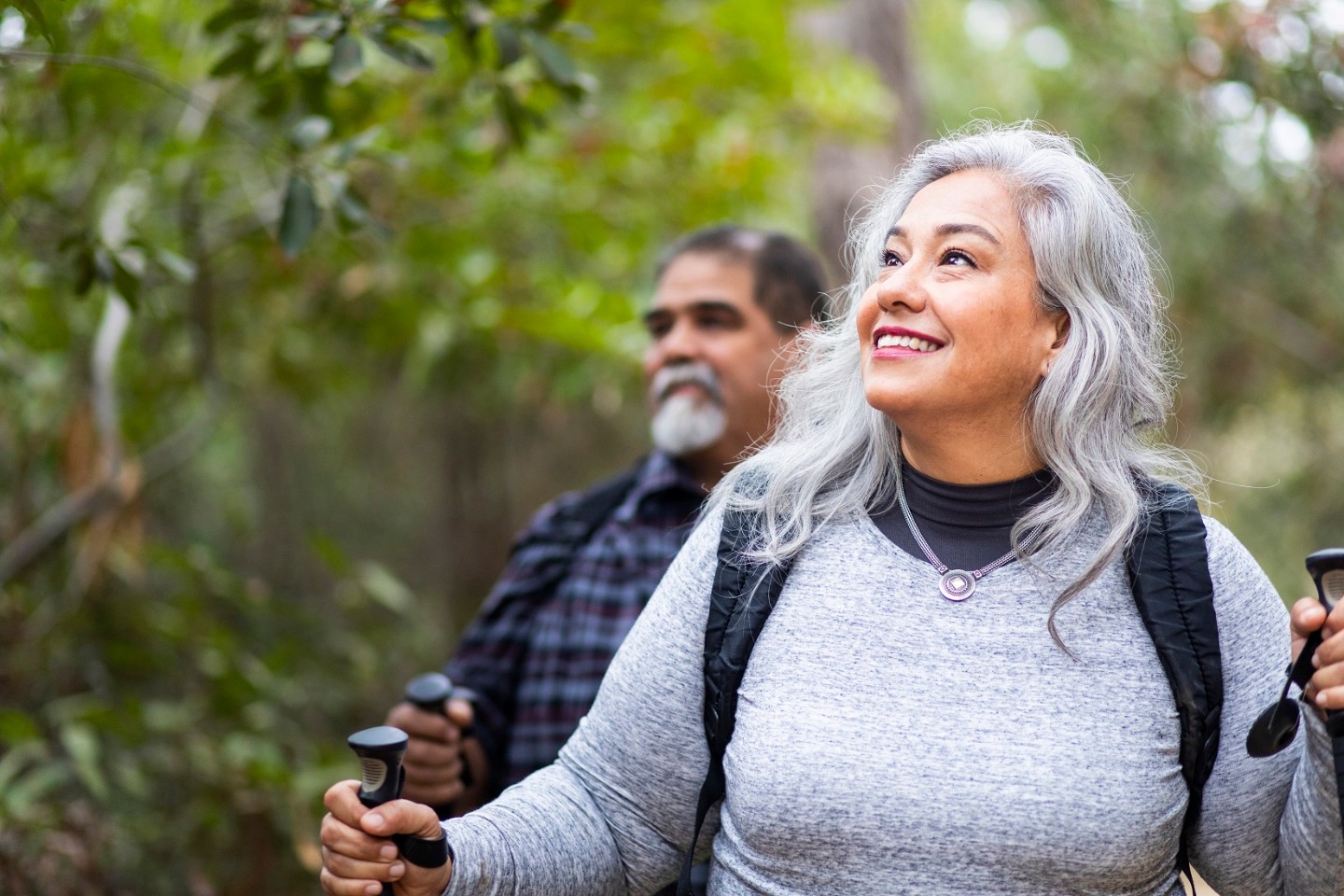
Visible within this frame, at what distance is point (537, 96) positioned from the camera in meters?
3.65

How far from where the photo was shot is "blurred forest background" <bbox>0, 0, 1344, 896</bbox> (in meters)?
2.49

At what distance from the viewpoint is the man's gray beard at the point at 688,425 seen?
9.39ft

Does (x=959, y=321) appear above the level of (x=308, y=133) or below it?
below

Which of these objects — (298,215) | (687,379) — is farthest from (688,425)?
(298,215)

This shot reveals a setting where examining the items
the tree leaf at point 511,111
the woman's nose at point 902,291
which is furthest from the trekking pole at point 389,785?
the tree leaf at point 511,111

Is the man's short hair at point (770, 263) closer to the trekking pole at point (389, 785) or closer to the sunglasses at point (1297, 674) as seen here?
the sunglasses at point (1297, 674)

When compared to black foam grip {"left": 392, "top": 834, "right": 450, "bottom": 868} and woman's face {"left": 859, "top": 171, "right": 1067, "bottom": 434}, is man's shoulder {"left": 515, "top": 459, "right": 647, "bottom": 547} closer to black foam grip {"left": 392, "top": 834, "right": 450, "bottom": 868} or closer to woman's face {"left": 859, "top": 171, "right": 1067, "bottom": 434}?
woman's face {"left": 859, "top": 171, "right": 1067, "bottom": 434}

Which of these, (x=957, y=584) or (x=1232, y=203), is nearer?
(x=957, y=584)

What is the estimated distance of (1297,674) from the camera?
1.51 metres

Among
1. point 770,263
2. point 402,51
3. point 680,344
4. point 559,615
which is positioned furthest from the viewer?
point 770,263

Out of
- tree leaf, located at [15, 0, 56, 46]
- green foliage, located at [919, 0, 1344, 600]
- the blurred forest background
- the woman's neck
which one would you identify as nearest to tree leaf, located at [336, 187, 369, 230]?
the blurred forest background

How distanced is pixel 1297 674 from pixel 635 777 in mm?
930

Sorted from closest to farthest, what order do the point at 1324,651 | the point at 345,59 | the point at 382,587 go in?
the point at 1324,651 → the point at 345,59 → the point at 382,587

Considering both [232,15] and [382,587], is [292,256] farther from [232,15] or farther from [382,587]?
[382,587]
